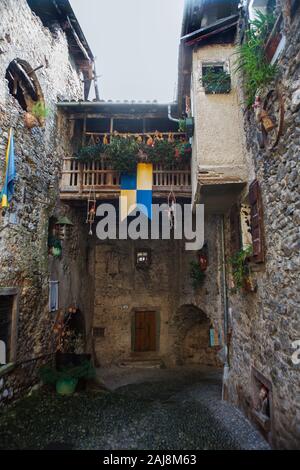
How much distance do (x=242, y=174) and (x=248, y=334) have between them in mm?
3092

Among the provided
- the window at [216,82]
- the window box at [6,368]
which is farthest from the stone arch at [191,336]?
the window at [216,82]

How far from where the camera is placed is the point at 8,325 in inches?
233

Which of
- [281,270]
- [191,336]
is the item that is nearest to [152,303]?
[191,336]

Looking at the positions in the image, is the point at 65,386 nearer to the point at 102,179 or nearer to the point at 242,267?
the point at 242,267

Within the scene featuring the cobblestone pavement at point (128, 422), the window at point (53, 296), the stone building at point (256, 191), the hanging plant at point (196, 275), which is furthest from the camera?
the hanging plant at point (196, 275)

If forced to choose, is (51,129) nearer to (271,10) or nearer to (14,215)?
(14,215)

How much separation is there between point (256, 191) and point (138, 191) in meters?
4.22

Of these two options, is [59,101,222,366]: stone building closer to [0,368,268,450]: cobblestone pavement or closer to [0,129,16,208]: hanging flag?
[0,368,268,450]: cobblestone pavement

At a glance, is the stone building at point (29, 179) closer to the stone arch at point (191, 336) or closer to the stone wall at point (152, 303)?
the stone wall at point (152, 303)

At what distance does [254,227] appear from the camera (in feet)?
16.0

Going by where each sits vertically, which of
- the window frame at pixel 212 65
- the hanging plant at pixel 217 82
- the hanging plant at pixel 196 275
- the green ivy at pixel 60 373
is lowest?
the green ivy at pixel 60 373

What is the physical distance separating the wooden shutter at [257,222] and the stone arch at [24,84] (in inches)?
224

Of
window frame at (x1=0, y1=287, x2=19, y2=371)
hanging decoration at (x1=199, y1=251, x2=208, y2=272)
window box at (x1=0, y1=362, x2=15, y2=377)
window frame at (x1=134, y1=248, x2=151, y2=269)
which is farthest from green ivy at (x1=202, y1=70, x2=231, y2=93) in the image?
window frame at (x1=134, y1=248, x2=151, y2=269)

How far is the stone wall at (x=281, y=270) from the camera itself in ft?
11.4
